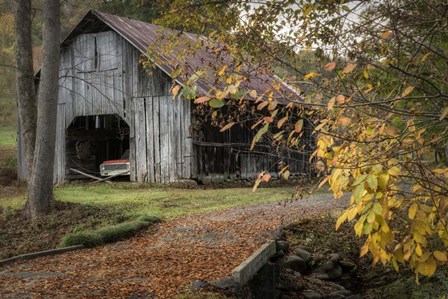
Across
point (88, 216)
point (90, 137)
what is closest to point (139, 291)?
point (88, 216)

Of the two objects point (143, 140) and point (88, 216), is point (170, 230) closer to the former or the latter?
point (88, 216)

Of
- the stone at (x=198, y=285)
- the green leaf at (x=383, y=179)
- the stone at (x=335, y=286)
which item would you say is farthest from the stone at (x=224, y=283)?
the green leaf at (x=383, y=179)

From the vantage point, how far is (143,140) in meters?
23.4

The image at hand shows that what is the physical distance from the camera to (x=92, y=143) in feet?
91.9

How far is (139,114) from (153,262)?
50.2 feet

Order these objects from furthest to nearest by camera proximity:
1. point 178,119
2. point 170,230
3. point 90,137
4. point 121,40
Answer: point 90,137
point 121,40
point 178,119
point 170,230

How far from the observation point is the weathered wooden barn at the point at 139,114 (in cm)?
2236

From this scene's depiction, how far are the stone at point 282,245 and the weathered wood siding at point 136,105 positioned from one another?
12.0 m

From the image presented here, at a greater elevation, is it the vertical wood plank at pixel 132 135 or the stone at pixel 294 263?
the vertical wood plank at pixel 132 135

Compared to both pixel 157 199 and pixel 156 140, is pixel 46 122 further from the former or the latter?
pixel 156 140

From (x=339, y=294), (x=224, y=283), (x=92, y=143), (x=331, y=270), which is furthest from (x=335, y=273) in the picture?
(x=92, y=143)

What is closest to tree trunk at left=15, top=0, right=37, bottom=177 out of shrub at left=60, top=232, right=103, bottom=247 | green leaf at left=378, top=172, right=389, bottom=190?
shrub at left=60, top=232, right=103, bottom=247

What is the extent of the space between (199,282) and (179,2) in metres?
4.58

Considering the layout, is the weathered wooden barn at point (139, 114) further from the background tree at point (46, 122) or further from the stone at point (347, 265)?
the stone at point (347, 265)
